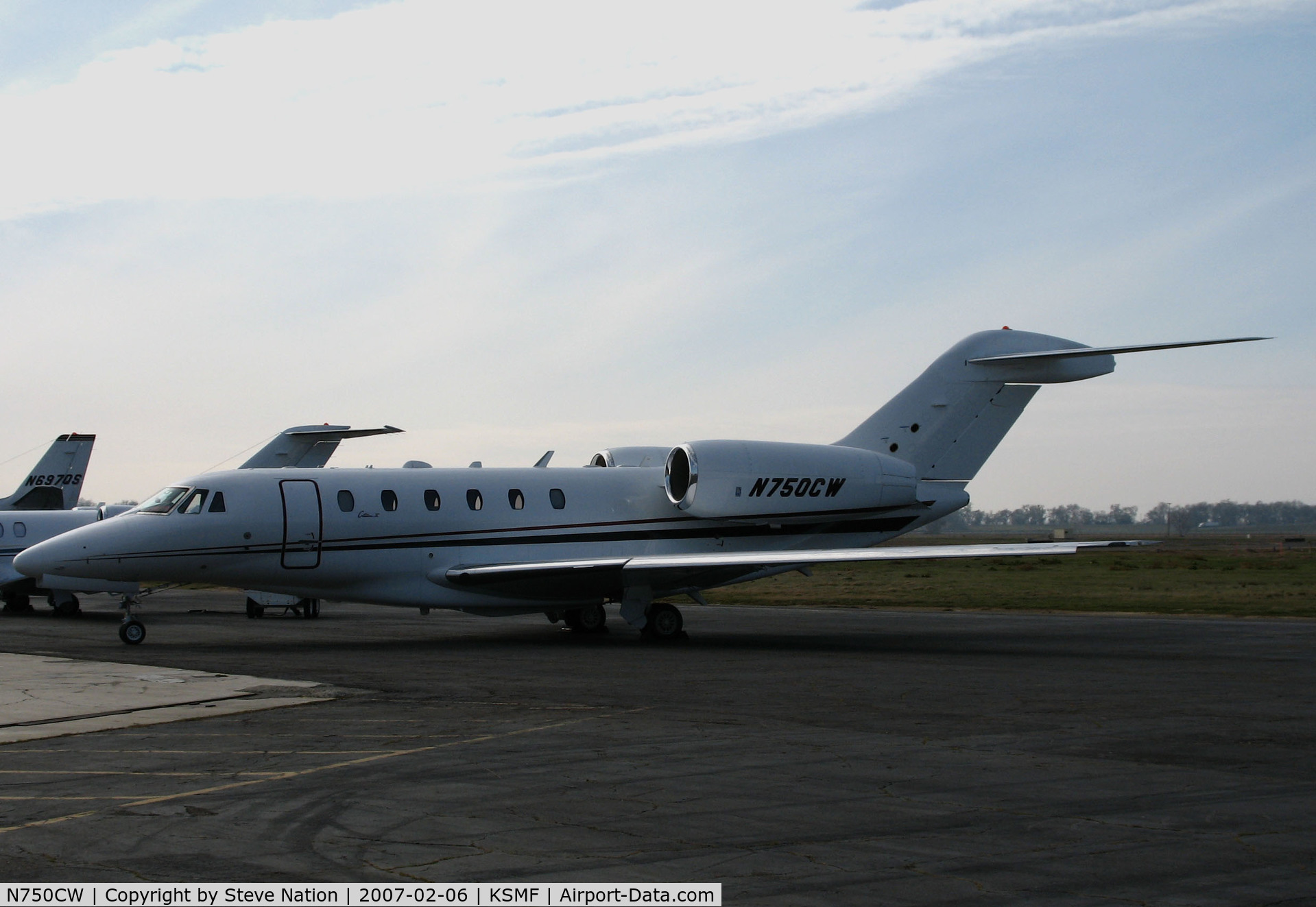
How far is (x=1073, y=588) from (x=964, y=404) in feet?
52.9

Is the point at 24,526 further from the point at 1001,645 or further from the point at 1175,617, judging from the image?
the point at 1175,617

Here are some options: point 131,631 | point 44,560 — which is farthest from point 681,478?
point 44,560

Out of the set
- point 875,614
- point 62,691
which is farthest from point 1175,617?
point 62,691

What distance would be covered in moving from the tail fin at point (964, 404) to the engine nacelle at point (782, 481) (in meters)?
0.66

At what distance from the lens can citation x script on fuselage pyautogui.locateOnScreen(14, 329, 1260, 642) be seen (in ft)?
68.0

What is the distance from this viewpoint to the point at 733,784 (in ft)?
27.9

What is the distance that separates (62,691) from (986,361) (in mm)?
17617

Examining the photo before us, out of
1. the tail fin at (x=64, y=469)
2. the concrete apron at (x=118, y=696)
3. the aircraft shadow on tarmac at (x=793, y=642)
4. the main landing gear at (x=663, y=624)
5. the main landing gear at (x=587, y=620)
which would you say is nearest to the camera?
the concrete apron at (x=118, y=696)

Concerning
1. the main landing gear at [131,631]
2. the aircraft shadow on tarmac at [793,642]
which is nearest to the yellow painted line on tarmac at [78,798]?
the aircraft shadow on tarmac at [793,642]

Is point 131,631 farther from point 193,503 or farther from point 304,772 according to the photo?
point 304,772

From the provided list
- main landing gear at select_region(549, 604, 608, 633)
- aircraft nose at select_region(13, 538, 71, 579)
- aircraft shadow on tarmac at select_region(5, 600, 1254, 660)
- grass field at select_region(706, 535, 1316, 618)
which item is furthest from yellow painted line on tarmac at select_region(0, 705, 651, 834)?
grass field at select_region(706, 535, 1316, 618)

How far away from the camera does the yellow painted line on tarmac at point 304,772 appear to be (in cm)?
735

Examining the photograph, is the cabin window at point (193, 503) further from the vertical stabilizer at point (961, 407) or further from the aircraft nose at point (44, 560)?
the vertical stabilizer at point (961, 407)

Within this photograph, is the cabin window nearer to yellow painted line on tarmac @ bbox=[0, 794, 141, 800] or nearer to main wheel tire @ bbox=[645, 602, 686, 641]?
main wheel tire @ bbox=[645, 602, 686, 641]
